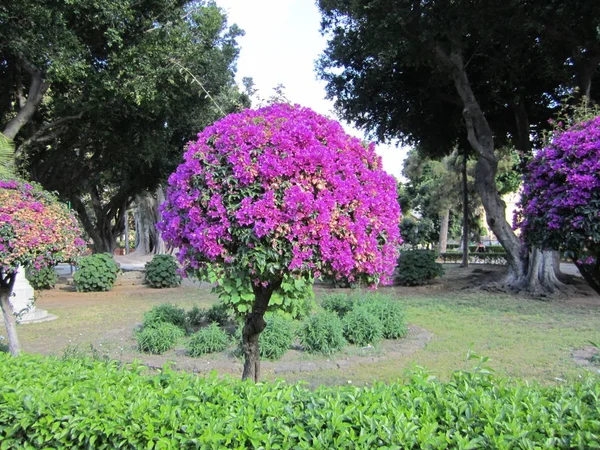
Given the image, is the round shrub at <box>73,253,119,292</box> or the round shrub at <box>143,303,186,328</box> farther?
the round shrub at <box>73,253,119,292</box>

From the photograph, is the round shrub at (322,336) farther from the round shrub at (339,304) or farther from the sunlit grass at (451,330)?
the round shrub at (339,304)

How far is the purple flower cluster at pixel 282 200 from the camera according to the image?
3.04 metres

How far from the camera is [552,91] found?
15.6 meters

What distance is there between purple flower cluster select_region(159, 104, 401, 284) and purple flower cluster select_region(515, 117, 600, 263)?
5.39ft

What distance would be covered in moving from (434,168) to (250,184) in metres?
33.7

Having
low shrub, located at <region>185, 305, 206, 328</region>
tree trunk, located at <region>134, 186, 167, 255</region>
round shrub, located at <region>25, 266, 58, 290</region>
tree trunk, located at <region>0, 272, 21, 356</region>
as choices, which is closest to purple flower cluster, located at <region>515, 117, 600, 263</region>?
low shrub, located at <region>185, 305, 206, 328</region>

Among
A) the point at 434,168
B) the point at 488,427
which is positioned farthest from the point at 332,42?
the point at 434,168

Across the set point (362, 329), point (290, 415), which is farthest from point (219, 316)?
point (290, 415)

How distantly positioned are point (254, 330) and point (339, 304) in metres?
4.70

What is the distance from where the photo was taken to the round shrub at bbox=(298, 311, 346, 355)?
6312 mm

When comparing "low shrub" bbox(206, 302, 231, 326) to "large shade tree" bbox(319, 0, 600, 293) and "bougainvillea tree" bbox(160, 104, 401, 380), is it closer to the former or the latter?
"bougainvillea tree" bbox(160, 104, 401, 380)

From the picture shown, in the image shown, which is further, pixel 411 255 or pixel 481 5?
pixel 411 255

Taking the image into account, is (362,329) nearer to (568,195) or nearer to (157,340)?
(157,340)

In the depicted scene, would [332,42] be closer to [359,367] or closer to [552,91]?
[552,91]
